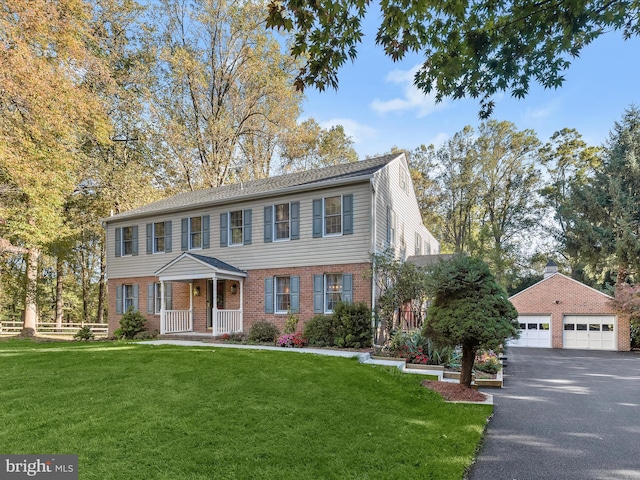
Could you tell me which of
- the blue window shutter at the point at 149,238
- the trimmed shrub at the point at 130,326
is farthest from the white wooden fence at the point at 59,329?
the blue window shutter at the point at 149,238

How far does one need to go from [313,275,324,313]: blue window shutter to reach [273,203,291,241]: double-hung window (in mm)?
1950

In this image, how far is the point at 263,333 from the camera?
1262cm

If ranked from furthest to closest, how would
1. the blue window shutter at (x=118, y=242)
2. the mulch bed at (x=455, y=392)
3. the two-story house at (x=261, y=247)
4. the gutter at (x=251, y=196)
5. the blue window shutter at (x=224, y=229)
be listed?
the blue window shutter at (x=118, y=242) → the blue window shutter at (x=224, y=229) → the two-story house at (x=261, y=247) → the gutter at (x=251, y=196) → the mulch bed at (x=455, y=392)

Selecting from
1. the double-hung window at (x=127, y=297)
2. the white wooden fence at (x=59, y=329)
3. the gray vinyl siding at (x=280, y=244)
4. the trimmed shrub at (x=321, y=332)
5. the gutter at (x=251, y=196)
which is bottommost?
the white wooden fence at (x=59, y=329)

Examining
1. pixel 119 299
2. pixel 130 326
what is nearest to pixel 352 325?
pixel 130 326

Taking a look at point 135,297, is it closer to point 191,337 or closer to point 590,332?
point 191,337

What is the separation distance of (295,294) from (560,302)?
15313 millimetres

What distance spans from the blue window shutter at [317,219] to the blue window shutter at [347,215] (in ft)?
2.86

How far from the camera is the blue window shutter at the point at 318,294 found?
1249 centimetres

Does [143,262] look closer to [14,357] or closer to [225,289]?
[225,289]

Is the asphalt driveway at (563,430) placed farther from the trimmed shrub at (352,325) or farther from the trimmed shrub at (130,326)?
the trimmed shrub at (130,326)

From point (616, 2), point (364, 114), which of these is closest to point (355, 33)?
point (616, 2)

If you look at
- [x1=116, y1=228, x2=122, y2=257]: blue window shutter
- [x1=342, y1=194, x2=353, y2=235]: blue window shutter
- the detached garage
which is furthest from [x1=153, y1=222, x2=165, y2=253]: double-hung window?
the detached garage

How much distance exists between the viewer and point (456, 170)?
3073 cm
